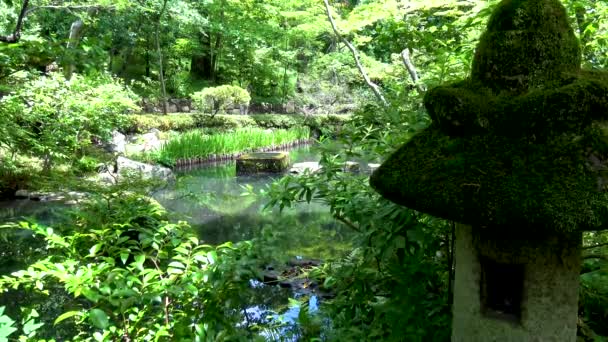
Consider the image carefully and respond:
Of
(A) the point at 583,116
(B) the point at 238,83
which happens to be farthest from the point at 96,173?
(B) the point at 238,83

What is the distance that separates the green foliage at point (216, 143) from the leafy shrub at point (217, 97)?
1.47 metres

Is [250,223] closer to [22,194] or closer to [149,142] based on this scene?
[22,194]

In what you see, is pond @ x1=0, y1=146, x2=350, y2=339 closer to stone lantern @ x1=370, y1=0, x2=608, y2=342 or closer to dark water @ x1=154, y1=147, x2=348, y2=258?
dark water @ x1=154, y1=147, x2=348, y2=258

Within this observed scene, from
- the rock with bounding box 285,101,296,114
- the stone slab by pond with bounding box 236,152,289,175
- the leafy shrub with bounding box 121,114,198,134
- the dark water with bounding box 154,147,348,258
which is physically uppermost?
the rock with bounding box 285,101,296,114

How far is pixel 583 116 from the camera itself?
4.91 ft

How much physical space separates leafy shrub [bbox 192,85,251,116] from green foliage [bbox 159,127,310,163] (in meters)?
1.47

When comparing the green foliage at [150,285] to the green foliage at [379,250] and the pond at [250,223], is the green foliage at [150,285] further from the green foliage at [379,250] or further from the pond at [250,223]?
the pond at [250,223]

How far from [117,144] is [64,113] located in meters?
3.82

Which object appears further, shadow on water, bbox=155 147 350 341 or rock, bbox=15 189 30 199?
→ rock, bbox=15 189 30 199

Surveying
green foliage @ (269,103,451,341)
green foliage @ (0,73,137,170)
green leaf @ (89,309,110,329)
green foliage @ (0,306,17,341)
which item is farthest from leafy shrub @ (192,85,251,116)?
green foliage @ (0,306,17,341)

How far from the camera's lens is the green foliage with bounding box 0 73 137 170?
695 centimetres

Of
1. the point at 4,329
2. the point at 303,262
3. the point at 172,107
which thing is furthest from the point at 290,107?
the point at 4,329

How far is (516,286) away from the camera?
68.2 inches

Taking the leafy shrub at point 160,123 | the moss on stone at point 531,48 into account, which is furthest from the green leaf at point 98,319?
the leafy shrub at point 160,123
